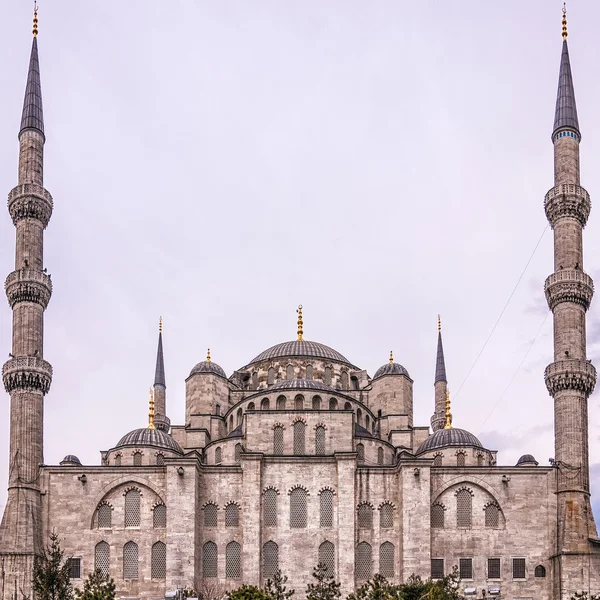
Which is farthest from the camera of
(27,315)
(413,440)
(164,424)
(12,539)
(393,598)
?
(164,424)

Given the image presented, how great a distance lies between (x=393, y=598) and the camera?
29.8 metres

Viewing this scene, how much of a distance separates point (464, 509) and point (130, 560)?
36.2 ft

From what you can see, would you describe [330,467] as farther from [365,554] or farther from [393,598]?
[393,598]

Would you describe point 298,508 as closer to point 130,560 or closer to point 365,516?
point 365,516

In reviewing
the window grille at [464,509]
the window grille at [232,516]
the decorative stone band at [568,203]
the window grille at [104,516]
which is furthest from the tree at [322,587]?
the decorative stone band at [568,203]

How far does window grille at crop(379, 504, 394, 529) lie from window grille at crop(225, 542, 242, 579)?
4.72 meters

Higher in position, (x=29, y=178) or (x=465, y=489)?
(x=29, y=178)

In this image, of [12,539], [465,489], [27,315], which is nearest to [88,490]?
[12,539]

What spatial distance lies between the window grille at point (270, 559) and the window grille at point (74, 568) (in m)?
5.91

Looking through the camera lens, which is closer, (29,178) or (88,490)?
(88,490)

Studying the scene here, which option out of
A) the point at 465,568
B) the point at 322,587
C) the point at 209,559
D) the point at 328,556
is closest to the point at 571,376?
the point at 465,568

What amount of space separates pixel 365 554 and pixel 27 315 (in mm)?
13876

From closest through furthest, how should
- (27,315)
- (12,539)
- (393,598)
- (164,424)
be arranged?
(393,598) → (12,539) → (27,315) → (164,424)

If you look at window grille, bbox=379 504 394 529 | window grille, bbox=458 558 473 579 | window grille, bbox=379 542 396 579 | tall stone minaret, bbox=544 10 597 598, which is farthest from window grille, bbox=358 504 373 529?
tall stone minaret, bbox=544 10 597 598
